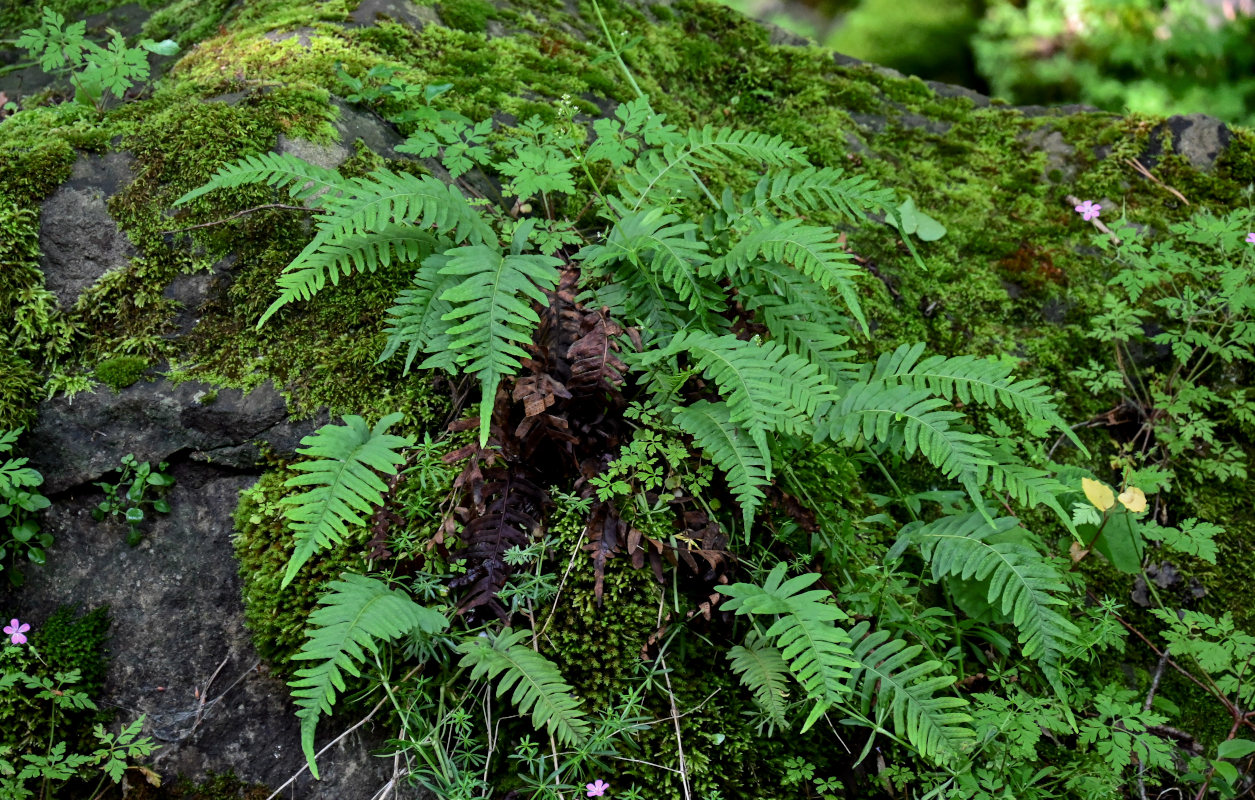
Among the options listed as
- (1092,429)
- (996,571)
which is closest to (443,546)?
(996,571)

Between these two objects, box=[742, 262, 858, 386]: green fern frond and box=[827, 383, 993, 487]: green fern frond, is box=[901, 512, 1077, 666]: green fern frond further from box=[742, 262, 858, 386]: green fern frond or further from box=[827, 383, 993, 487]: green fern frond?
box=[742, 262, 858, 386]: green fern frond

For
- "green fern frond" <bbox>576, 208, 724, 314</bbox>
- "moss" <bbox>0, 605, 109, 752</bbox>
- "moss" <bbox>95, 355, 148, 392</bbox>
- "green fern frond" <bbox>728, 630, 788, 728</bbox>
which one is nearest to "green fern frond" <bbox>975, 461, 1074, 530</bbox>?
"green fern frond" <bbox>728, 630, 788, 728</bbox>

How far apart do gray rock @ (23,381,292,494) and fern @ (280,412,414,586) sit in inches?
24.0

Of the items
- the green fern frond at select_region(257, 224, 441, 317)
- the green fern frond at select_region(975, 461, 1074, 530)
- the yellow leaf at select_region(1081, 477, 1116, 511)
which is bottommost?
the yellow leaf at select_region(1081, 477, 1116, 511)

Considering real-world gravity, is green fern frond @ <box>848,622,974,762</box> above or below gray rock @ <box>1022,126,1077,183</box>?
below

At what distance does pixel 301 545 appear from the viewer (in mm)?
1942

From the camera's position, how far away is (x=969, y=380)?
96.6 inches

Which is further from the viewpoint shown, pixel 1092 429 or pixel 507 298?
pixel 1092 429

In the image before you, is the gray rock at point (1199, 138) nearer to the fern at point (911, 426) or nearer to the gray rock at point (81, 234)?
the fern at point (911, 426)

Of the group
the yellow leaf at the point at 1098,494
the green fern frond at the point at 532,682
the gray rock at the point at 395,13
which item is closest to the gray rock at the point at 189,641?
the green fern frond at the point at 532,682

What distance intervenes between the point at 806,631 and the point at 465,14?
350 cm

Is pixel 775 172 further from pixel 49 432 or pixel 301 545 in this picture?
pixel 49 432

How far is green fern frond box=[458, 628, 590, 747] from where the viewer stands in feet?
6.49

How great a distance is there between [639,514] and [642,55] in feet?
9.86
